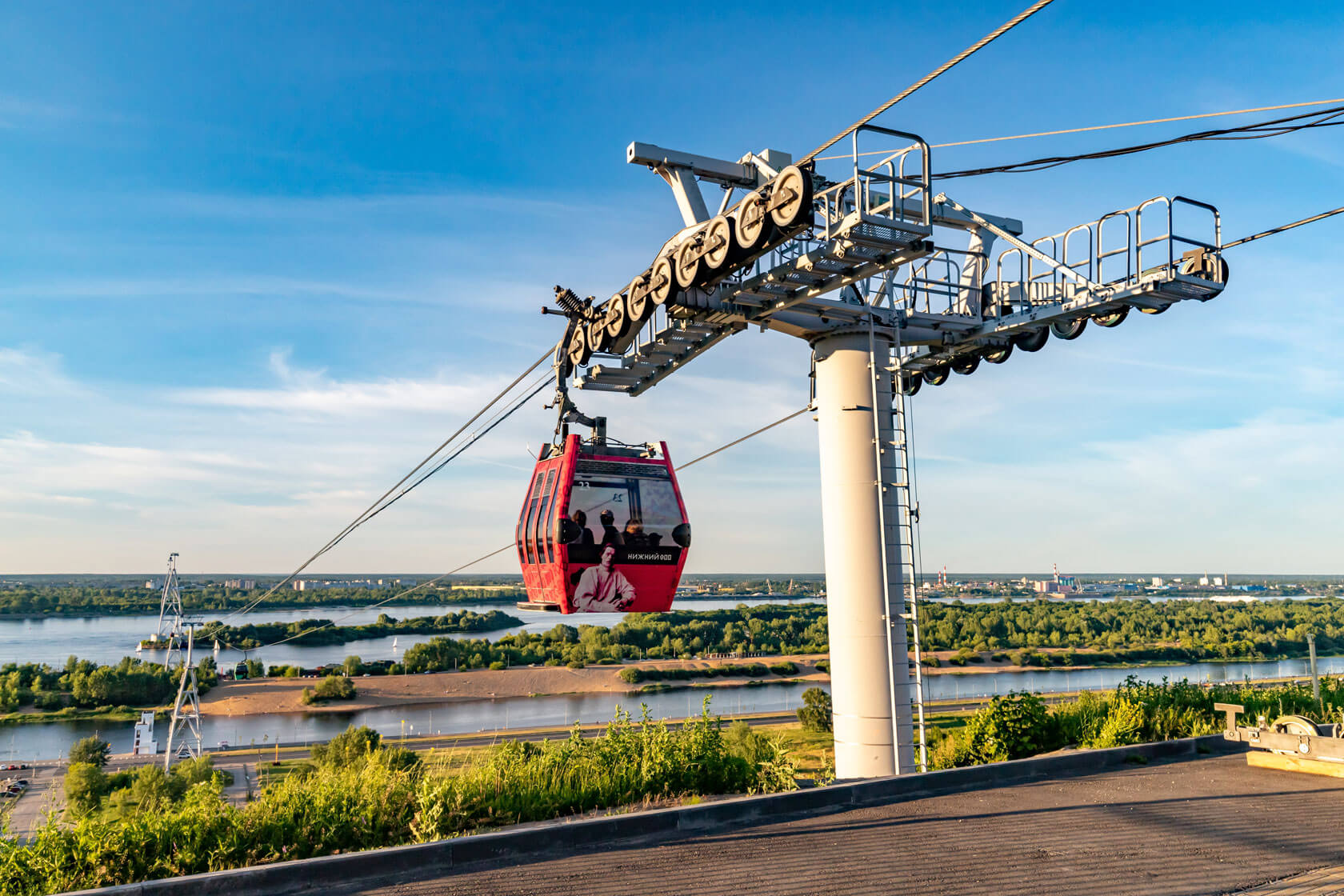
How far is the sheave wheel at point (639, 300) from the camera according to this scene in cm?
971

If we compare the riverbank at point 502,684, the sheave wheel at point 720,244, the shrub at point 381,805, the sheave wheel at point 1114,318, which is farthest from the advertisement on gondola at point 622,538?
the riverbank at point 502,684

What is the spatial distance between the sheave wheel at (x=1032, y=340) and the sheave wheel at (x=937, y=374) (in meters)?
1.45

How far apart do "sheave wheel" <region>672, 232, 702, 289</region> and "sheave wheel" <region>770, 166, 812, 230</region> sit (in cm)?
129

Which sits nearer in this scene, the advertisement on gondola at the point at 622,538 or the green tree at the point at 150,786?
the advertisement on gondola at the point at 622,538

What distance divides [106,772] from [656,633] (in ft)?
316

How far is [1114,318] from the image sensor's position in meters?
13.0

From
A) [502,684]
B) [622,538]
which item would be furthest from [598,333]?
[502,684]

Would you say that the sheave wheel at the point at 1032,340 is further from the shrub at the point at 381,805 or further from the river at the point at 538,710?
the river at the point at 538,710

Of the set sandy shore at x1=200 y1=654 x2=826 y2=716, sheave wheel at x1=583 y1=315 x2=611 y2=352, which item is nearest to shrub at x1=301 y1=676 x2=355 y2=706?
sandy shore at x1=200 y1=654 x2=826 y2=716

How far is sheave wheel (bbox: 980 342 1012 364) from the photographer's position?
14859mm

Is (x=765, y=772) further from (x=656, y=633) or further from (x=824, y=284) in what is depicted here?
(x=656, y=633)

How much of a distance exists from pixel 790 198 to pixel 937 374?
995cm

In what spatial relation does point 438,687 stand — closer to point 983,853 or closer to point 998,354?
point 998,354

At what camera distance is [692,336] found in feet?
37.7
